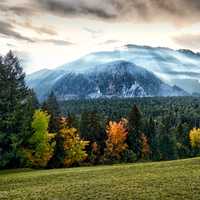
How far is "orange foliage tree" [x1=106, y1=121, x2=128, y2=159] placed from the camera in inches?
4218

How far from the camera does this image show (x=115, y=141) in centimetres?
10800

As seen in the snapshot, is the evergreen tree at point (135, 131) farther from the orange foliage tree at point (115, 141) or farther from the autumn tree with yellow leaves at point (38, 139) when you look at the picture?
the autumn tree with yellow leaves at point (38, 139)

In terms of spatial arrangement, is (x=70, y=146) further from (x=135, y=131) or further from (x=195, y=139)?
(x=195, y=139)

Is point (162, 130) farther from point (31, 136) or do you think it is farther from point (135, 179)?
point (135, 179)

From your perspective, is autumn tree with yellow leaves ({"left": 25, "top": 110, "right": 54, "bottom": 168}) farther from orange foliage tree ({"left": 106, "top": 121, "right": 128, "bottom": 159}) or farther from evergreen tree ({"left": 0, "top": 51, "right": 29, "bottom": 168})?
orange foliage tree ({"left": 106, "top": 121, "right": 128, "bottom": 159})

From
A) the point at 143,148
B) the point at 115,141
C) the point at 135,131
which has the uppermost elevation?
the point at 135,131

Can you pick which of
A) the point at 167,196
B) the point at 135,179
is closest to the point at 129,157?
the point at 135,179

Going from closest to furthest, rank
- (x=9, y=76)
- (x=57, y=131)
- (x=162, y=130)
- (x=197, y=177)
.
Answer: (x=197, y=177) → (x=9, y=76) → (x=57, y=131) → (x=162, y=130)

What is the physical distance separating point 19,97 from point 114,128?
153ft

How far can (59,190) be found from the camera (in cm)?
3359

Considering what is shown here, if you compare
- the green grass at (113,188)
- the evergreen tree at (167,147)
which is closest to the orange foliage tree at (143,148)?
the evergreen tree at (167,147)

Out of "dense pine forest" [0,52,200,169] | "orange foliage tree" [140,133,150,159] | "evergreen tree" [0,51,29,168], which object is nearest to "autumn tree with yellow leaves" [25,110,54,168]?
"dense pine forest" [0,52,200,169]

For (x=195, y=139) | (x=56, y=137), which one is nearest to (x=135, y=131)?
(x=56, y=137)

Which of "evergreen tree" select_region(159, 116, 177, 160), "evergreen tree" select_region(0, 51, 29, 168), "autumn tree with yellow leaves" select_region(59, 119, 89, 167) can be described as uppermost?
"evergreen tree" select_region(0, 51, 29, 168)
